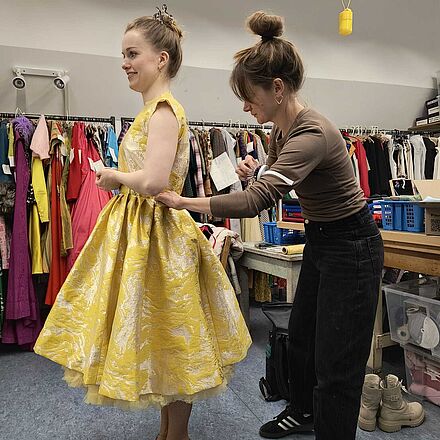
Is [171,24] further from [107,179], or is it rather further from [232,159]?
[232,159]

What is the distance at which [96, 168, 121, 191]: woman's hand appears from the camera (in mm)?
1290

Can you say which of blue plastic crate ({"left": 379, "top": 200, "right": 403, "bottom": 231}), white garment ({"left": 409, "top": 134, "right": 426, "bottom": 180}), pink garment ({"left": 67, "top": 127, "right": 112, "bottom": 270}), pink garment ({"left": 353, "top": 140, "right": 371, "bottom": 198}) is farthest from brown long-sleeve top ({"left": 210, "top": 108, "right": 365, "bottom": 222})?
white garment ({"left": 409, "top": 134, "right": 426, "bottom": 180})

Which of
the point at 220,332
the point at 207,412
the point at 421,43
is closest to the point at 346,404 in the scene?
the point at 220,332

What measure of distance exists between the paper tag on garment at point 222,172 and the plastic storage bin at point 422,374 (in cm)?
170

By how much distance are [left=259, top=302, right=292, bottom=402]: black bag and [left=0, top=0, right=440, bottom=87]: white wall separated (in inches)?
101

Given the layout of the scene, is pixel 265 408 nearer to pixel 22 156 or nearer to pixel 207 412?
pixel 207 412

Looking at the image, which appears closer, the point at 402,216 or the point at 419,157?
the point at 402,216

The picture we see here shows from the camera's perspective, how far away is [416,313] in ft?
6.54

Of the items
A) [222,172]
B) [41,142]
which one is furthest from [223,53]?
[41,142]

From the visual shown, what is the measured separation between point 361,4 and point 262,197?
4.28 meters

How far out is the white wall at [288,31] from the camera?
3305mm

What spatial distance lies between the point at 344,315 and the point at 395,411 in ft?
2.60

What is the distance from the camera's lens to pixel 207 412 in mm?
1921

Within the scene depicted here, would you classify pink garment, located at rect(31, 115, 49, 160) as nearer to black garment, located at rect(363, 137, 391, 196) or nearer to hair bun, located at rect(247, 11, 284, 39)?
hair bun, located at rect(247, 11, 284, 39)
